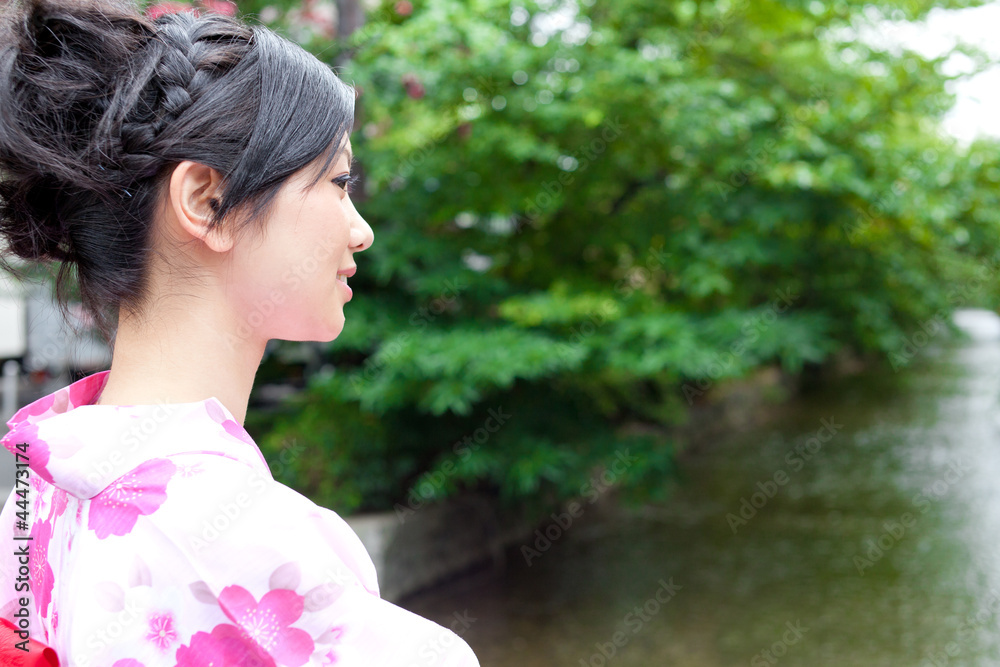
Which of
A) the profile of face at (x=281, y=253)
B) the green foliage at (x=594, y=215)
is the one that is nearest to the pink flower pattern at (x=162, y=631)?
the profile of face at (x=281, y=253)

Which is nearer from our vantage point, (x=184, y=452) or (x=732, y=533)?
(x=184, y=452)

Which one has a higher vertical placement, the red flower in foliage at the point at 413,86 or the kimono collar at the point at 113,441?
the kimono collar at the point at 113,441

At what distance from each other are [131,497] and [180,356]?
0.18 m

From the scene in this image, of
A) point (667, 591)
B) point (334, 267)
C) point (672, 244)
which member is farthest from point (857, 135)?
point (334, 267)

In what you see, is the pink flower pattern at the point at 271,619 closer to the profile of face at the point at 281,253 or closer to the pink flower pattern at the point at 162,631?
the pink flower pattern at the point at 162,631

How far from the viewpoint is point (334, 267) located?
892mm

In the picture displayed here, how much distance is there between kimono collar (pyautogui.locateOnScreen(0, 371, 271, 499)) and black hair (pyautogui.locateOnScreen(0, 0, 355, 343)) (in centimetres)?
16

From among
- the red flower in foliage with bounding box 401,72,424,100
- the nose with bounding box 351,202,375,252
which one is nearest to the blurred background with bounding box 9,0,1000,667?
the red flower in foliage with bounding box 401,72,424,100

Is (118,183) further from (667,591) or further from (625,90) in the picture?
(667,591)

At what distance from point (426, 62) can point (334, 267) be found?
3613mm

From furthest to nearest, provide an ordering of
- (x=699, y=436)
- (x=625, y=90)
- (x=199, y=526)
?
(x=699, y=436) < (x=625, y=90) < (x=199, y=526)

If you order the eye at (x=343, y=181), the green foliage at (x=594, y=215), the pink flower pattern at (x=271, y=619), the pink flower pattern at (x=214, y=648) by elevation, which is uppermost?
the eye at (x=343, y=181)

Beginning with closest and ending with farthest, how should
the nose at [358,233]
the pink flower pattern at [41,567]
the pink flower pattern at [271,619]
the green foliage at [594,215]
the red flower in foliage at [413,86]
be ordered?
the pink flower pattern at [271,619]
the pink flower pattern at [41,567]
the nose at [358,233]
the green foliage at [594,215]
the red flower in foliage at [413,86]

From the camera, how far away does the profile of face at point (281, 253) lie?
83 cm
